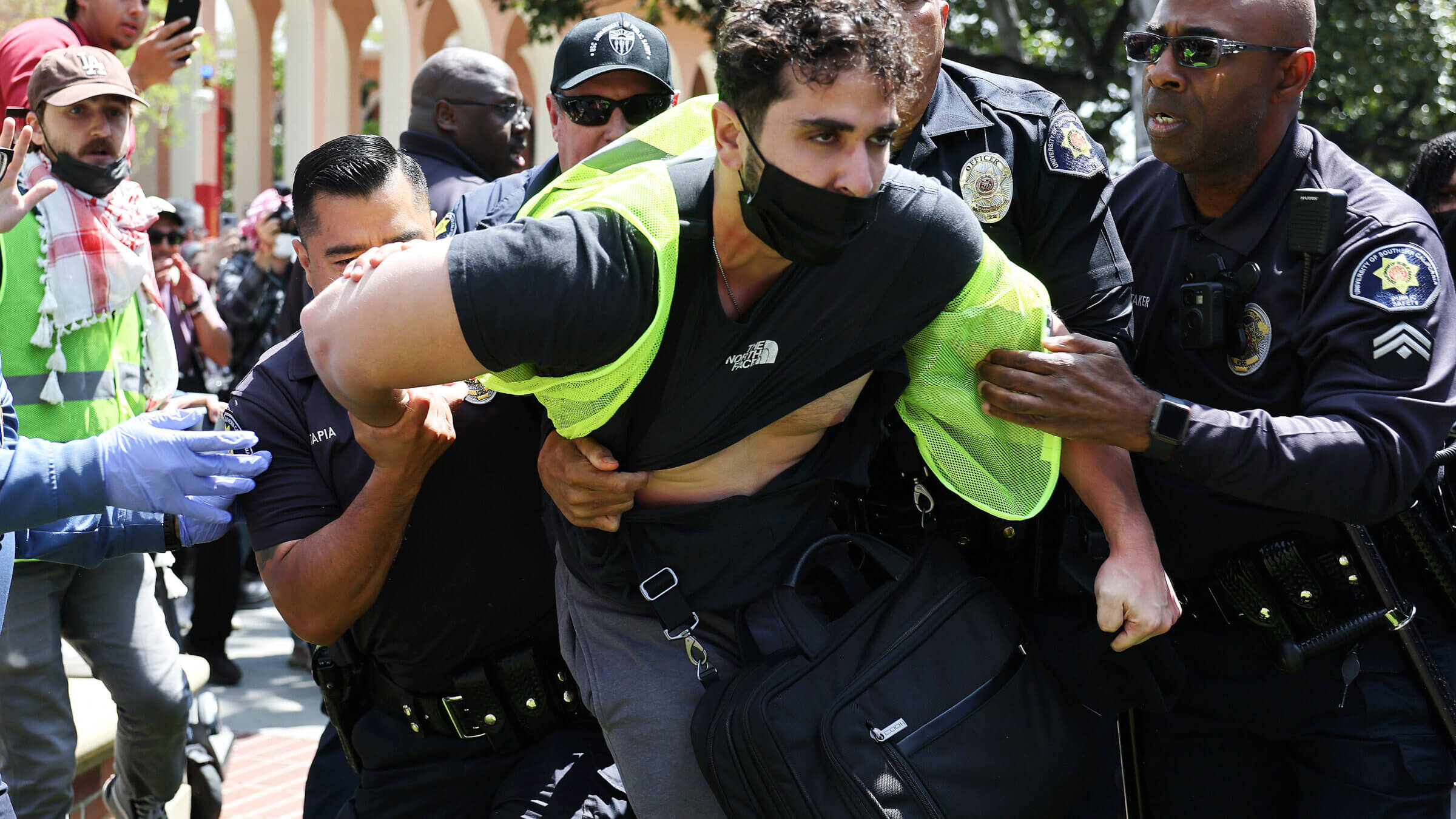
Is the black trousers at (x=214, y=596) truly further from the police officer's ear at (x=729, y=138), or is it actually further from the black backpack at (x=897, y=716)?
→ the police officer's ear at (x=729, y=138)

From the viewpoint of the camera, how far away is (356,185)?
2898 mm

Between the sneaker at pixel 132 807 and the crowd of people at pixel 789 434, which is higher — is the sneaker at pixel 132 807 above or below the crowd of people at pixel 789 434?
below

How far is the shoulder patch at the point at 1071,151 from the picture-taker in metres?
2.79

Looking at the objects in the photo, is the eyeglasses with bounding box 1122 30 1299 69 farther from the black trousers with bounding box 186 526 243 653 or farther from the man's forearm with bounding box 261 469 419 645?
the black trousers with bounding box 186 526 243 653

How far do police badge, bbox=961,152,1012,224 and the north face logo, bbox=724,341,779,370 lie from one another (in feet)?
2.78

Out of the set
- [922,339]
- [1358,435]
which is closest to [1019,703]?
[922,339]

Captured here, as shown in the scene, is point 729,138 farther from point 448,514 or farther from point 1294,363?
point 1294,363

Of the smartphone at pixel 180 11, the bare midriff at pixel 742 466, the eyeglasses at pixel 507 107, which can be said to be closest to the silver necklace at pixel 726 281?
the bare midriff at pixel 742 466

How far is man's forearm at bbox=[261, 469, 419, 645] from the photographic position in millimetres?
2596

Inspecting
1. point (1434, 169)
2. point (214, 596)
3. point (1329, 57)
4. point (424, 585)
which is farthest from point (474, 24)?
point (424, 585)

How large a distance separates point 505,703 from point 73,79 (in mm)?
2464

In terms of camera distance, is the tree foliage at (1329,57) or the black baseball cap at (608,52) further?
the tree foliage at (1329,57)

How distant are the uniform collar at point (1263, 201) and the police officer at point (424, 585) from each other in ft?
5.21

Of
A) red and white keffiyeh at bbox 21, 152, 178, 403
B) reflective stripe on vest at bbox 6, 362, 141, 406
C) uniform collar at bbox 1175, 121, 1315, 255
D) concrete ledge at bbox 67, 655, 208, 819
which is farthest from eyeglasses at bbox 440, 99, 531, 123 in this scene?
uniform collar at bbox 1175, 121, 1315, 255
